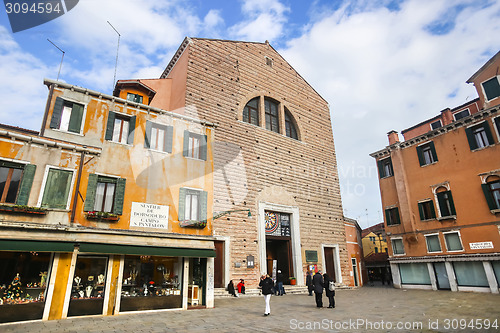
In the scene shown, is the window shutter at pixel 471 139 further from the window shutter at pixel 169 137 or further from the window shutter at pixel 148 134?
the window shutter at pixel 148 134

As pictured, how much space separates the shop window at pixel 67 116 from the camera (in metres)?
10.2

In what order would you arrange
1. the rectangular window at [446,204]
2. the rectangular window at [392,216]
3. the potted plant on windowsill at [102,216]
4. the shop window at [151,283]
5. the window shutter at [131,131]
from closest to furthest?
1. the potted plant on windowsill at [102,216]
2. the shop window at [151,283]
3. the window shutter at [131,131]
4. the rectangular window at [446,204]
5. the rectangular window at [392,216]

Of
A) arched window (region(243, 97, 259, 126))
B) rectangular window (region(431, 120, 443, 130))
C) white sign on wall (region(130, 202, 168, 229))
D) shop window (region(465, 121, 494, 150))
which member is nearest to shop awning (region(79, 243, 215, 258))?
white sign on wall (region(130, 202, 168, 229))

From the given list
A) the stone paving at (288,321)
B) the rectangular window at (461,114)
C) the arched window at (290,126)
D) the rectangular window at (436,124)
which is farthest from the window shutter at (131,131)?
the rectangular window at (461,114)

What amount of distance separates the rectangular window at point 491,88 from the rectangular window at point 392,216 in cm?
918

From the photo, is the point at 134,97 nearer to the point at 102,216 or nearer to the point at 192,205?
the point at 192,205

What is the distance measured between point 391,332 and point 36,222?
983 centimetres

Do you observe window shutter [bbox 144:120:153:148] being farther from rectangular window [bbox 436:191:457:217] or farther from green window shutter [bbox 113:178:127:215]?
rectangular window [bbox 436:191:457:217]

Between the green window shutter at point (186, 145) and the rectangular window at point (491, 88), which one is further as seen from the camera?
the rectangular window at point (491, 88)

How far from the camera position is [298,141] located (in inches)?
846

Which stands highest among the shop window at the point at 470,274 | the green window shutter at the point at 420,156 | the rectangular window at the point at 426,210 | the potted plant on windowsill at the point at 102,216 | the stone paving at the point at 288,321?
the green window shutter at the point at 420,156

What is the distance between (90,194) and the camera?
980 centimetres

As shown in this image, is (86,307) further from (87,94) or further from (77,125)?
(87,94)

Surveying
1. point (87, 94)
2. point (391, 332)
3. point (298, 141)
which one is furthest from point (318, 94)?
point (391, 332)
